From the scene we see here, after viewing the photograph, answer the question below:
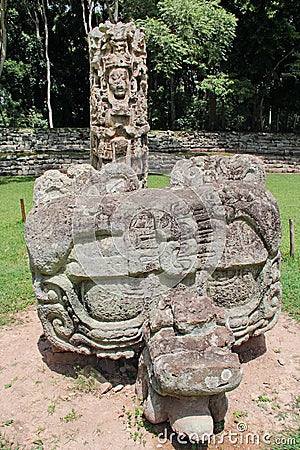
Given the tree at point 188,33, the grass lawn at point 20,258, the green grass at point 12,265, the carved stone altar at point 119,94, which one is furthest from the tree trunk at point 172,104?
the green grass at point 12,265

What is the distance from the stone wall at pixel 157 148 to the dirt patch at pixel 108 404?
14.5 m

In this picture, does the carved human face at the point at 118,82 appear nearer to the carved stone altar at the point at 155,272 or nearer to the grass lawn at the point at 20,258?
the grass lawn at the point at 20,258

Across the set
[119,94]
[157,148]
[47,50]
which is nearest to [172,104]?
[157,148]

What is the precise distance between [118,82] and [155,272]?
25.8ft

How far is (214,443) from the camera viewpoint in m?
3.08

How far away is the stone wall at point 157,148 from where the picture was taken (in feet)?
59.8

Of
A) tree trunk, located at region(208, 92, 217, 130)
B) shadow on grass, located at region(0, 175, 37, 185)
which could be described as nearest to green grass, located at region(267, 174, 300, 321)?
tree trunk, located at region(208, 92, 217, 130)

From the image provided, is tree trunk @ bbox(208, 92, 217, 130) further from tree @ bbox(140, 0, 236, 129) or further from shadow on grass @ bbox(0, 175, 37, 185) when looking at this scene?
shadow on grass @ bbox(0, 175, 37, 185)

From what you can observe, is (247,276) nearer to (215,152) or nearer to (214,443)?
(214,443)

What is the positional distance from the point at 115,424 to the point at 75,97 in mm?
23600

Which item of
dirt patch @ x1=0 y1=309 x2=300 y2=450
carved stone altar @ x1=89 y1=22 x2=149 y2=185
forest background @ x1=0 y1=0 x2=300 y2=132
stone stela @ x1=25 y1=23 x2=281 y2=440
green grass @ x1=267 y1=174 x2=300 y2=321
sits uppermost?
forest background @ x1=0 y1=0 x2=300 y2=132

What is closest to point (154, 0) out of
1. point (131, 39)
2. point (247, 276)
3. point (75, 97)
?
point (75, 97)

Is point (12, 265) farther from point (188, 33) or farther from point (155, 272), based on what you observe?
point (188, 33)

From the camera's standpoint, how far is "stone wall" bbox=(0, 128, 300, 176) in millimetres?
18234
